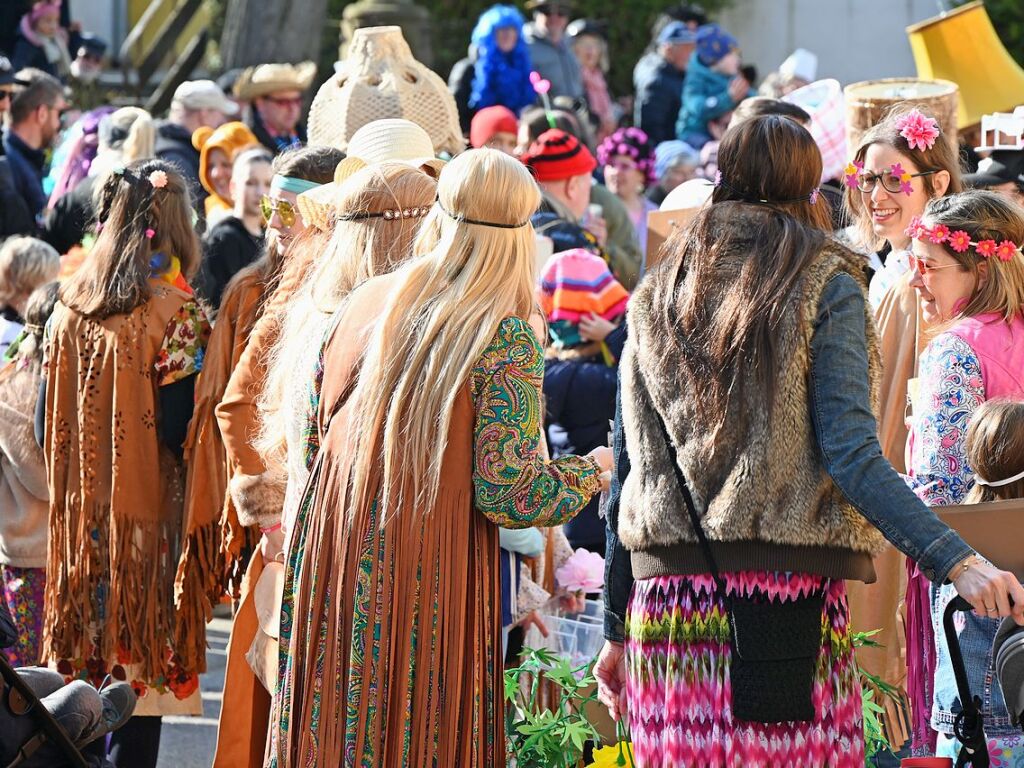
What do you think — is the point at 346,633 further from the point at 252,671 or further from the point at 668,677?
the point at 252,671

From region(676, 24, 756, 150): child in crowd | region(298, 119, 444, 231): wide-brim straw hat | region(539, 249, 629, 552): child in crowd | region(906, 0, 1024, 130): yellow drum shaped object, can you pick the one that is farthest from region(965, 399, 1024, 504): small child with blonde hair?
region(676, 24, 756, 150): child in crowd

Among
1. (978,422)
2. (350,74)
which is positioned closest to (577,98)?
(350,74)

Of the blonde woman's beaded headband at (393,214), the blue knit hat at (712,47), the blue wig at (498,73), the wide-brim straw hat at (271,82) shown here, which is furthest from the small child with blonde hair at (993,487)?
the blue knit hat at (712,47)

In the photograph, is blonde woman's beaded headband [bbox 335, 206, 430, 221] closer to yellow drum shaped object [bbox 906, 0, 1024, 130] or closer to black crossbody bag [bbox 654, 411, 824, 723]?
black crossbody bag [bbox 654, 411, 824, 723]

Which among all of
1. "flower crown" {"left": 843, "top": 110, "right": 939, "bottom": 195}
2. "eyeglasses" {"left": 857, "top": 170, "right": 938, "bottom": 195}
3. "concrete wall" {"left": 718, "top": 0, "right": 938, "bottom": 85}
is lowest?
"eyeglasses" {"left": 857, "top": 170, "right": 938, "bottom": 195}

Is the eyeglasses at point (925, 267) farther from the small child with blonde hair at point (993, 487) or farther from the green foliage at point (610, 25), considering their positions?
the green foliage at point (610, 25)

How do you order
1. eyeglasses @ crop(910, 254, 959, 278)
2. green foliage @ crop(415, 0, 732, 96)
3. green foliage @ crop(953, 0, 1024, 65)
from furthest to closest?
green foliage @ crop(415, 0, 732, 96)
green foliage @ crop(953, 0, 1024, 65)
eyeglasses @ crop(910, 254, 959, 278)

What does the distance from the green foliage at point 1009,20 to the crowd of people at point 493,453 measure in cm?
1123

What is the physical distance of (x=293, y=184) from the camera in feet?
15.6

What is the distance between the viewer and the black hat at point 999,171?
594 centimetres

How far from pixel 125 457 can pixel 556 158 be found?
9.99 ft

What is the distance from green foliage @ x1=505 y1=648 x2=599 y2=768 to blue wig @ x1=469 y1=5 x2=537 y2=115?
23.9ft

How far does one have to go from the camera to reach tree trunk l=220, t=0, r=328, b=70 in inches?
543

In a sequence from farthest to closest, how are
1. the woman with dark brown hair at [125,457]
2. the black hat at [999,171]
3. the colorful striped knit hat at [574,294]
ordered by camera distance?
the black hat at [999,171], the colorful striped knit hat at [574,294], the woman with dark brown hair at [125,457]
